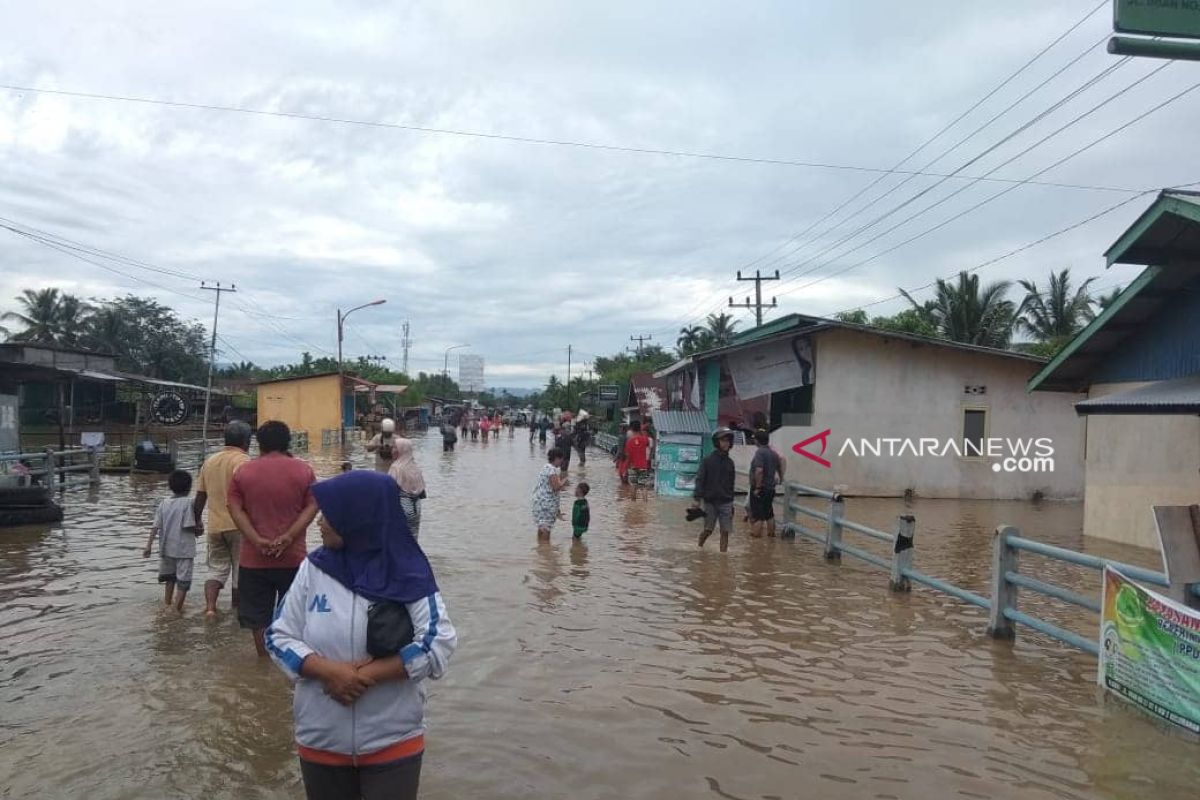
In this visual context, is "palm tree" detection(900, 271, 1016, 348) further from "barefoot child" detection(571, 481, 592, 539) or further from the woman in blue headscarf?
the woman in blue headscarf

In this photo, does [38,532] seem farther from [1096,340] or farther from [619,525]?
[1096,340]

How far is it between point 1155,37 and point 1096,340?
8266 mm

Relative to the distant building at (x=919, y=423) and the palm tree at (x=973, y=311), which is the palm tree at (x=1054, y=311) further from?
the distant building at (x=919, y=423)

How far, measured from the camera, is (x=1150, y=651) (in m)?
5.47

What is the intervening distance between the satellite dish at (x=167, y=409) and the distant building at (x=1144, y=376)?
3404 centimetres

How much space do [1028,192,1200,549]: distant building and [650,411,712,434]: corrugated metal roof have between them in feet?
27.2

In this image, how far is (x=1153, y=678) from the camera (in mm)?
5430

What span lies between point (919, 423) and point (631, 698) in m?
17.5

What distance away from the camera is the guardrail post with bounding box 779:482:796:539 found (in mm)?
13195

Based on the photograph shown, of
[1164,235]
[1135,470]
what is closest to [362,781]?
[1164,235]

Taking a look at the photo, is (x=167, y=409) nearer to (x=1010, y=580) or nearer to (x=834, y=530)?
(x=834, y=530)

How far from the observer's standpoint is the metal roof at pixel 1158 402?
8352 mm

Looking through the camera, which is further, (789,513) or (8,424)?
(8,424)

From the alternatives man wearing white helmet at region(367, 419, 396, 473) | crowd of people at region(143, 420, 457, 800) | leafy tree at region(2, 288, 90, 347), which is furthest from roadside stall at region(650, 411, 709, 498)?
leafy tree at region(2, 288, 90, 347)
